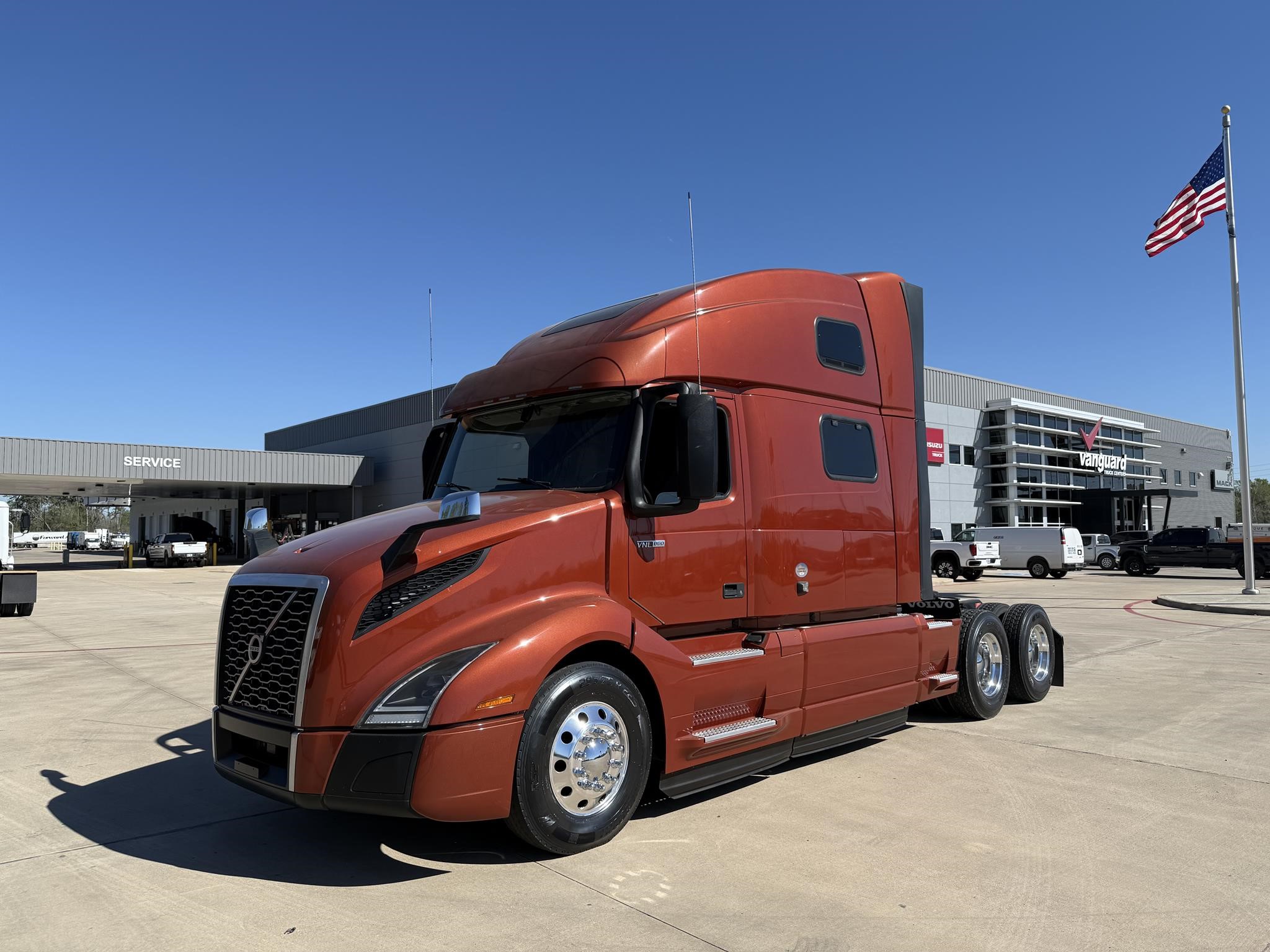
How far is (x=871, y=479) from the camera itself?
6438 millimetres

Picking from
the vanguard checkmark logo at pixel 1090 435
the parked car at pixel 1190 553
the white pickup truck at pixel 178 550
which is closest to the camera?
the parked car at pixel 1190 553

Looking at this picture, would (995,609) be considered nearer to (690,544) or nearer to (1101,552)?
(690,544)

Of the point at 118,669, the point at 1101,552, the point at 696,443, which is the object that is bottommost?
the point at 118,669

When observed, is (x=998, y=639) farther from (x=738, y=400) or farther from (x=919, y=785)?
(x=738, y=400)

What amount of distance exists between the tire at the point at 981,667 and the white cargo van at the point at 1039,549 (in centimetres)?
2599

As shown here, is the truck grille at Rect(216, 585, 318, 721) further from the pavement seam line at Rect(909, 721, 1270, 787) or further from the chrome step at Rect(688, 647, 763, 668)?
the pavement seam line at Rect(909, 721, 1270, 787)

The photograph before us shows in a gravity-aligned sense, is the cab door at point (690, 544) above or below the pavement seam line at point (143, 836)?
above

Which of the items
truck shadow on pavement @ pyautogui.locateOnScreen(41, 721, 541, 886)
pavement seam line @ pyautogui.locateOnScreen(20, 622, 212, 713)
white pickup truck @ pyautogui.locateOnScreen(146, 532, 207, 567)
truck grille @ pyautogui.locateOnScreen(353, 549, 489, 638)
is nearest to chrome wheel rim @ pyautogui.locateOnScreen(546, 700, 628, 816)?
truck shadow on pavement @ pyautogui.locateOnScreen(41, 721, 541, 886)

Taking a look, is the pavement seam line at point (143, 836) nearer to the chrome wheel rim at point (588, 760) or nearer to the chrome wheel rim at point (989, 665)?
the chrome wheel rim at point (588, 760)

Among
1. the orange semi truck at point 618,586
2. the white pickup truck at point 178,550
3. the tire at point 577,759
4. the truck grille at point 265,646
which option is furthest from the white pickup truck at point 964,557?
the white pickup truck at point 178,550

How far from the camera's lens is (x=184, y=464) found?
42.5 meters

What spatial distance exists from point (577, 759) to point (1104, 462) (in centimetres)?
6539

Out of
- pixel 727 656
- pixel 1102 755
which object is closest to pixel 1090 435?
pixel 1102 755

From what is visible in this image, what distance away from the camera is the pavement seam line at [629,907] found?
345 centimetres
